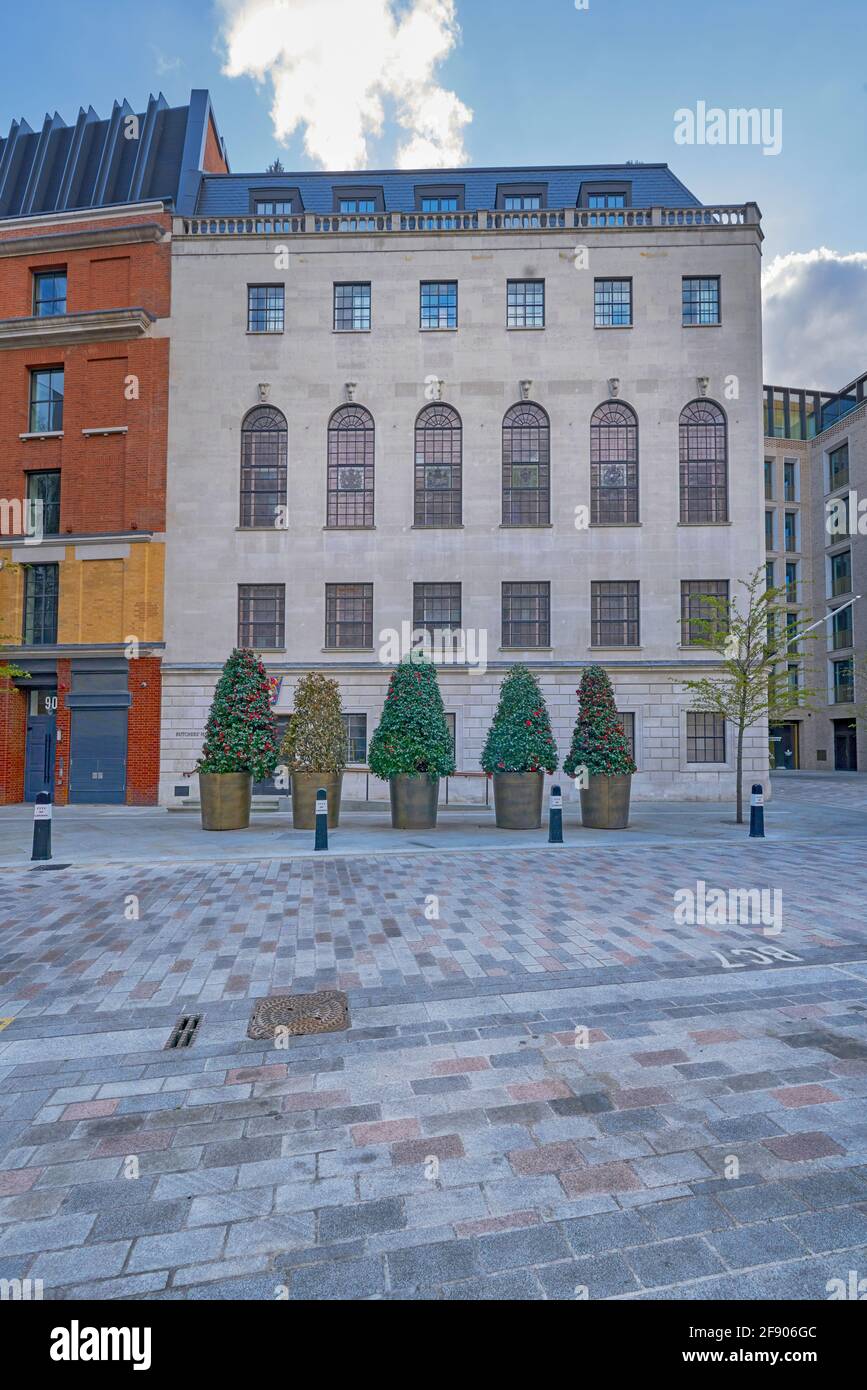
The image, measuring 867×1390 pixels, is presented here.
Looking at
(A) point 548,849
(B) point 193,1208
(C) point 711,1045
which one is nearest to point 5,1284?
(B) point 193,1208

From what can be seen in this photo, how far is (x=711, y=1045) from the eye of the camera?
4102 millimetres

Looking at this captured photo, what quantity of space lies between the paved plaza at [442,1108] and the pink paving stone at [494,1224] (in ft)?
0.05

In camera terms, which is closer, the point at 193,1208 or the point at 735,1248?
the point at 735,1248

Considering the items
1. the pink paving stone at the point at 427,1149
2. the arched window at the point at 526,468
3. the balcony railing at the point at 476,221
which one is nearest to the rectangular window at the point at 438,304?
the balcony railing at the point at 476,221

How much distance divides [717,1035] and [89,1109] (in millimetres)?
3479

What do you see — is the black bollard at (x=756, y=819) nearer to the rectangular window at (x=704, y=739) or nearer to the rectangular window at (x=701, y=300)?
the rectangular window at (x=704, y=739)

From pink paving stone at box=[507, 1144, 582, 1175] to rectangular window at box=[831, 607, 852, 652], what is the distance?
5068 cm

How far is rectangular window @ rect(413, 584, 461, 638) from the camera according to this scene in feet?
73.3

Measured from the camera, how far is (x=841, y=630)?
47.4 metres

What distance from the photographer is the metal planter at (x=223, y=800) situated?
14.5 meters

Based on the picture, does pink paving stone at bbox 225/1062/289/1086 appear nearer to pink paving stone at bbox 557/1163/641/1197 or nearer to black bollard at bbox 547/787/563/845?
pink paving stone at bbox 557/1163/641/1197

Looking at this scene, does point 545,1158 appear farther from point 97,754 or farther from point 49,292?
point 49,292

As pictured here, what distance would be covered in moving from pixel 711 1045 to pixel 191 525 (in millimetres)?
21669
